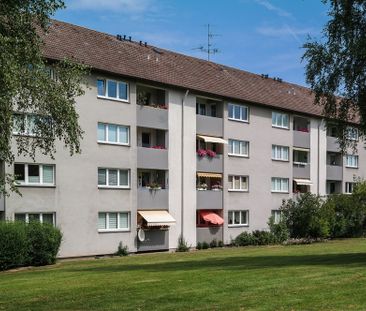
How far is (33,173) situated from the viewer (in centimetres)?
3534

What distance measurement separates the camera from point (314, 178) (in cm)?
5894

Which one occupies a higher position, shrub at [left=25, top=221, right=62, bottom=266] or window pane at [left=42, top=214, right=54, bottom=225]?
window pane at [left=42, top=214, right=54, bottom=225]

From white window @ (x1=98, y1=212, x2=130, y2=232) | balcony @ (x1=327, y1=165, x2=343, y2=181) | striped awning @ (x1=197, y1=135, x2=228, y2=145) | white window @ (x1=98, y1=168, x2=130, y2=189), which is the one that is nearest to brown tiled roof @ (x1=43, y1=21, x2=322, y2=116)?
striped awning @ (x1=197, y1=135, x2=228, y2=145)

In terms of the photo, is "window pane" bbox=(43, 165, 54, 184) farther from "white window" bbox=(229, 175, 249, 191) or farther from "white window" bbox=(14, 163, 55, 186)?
"white window" bbox=(229, 175, 249, 191)

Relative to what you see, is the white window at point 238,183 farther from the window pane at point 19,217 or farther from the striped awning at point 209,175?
the window pane at point 19,217

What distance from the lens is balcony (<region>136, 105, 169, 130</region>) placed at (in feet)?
136

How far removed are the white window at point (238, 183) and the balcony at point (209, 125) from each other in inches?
158

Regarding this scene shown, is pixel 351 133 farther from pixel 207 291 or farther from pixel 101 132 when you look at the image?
pixel 101 132

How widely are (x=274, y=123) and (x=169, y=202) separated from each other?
50.9ft

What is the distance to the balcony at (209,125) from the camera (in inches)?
1811

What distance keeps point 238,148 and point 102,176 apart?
47.8ft

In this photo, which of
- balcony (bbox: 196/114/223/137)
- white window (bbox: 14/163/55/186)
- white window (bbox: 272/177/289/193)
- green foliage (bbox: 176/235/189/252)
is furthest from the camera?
white window (bbox: 272/177/289/193)

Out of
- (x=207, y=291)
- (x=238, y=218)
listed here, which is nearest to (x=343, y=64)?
(x=207, y=291)

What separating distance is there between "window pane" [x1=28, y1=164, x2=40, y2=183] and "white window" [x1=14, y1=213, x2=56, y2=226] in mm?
1958
